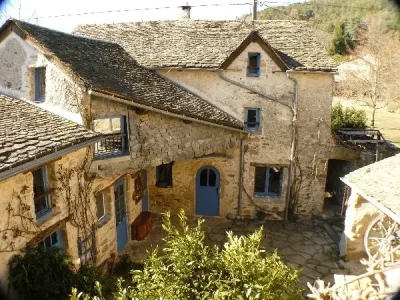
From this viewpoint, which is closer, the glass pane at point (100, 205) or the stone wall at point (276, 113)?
the glass pane at point (100, 205)

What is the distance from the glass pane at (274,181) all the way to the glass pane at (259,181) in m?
0.35

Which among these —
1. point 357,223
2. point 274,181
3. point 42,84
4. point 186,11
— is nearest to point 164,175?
point 274,181

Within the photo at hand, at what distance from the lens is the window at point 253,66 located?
12.8 metres

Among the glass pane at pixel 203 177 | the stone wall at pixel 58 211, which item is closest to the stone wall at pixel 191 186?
the glass pane at pixel 203 177

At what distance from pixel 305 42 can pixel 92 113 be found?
9992mm

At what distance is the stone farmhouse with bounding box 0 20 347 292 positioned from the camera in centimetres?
857

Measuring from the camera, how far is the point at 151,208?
1429 cm

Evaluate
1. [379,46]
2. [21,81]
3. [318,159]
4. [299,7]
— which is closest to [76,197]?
[21,81]

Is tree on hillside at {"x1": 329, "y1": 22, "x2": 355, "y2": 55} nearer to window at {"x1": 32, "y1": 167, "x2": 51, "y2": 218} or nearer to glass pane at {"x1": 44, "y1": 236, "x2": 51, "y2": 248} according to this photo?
window at {"x1": 32, "y1": 167, "x2": 51, "y2": 218}

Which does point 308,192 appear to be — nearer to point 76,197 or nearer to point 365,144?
point 365,144

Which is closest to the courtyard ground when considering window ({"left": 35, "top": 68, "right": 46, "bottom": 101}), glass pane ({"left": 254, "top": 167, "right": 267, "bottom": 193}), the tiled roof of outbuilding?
glass pane ({"left": 254, "top": 167, "right": 267, "bottom": 193})

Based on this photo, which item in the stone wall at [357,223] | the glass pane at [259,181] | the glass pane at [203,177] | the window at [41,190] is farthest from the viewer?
the glass pane at [259,181]

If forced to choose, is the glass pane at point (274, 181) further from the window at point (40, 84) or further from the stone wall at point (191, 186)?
the window at point (40, 84)

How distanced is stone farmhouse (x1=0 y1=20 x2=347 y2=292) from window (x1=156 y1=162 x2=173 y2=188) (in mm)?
47
